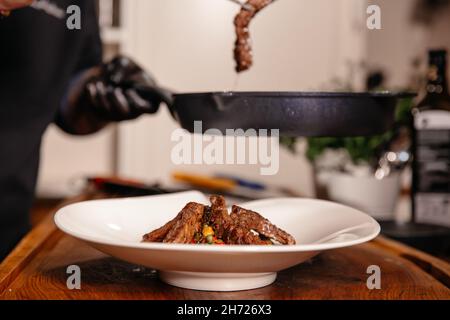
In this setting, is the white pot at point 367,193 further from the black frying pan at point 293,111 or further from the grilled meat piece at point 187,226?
the grilled meat piece at point 187,226

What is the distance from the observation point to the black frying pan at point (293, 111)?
0.80 m

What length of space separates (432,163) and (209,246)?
87 cm

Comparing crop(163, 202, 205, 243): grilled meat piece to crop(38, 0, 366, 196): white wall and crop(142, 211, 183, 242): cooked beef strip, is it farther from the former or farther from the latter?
crop(38, 0, 366, 196): white wall

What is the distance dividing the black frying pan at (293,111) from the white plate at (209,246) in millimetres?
123

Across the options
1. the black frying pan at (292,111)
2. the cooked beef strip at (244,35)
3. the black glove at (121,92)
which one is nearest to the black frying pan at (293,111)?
the black frying pan at (292,111)

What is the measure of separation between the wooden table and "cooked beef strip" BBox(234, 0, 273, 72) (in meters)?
0.30

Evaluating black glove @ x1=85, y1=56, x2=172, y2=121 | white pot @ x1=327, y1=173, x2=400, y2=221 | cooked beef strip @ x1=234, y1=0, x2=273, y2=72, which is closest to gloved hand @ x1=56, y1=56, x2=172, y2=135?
black glove @ x1=85, y1=56, x2=172, y2=121

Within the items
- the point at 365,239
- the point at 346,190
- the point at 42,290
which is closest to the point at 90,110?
the point at 346,190

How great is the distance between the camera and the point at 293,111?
0.81m

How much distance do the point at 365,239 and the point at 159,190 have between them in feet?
2.51

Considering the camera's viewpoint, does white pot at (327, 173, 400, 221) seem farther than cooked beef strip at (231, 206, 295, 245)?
Yes

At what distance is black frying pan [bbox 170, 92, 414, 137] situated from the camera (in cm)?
80

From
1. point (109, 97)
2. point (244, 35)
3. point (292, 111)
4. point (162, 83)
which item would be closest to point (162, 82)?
point (162, 83)

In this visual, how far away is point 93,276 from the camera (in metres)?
0.77
